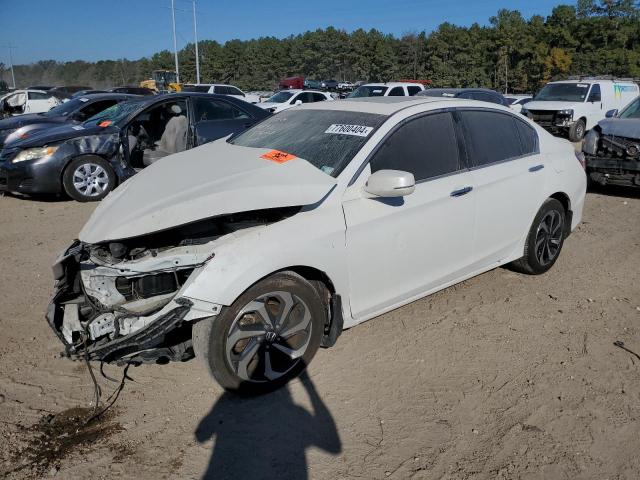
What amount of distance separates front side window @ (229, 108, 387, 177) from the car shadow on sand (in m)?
1.45

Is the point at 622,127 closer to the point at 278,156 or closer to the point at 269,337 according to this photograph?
the point at 278,156

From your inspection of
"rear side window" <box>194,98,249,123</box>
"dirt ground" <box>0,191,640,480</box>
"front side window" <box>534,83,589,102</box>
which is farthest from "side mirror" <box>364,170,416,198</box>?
"front side window" <box>534,83,589,102</box>

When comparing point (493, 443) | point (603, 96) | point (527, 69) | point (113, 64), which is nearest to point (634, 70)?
point (527, 69)

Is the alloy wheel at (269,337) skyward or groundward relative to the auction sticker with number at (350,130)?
groundward

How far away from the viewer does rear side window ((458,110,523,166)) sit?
13.8 feet

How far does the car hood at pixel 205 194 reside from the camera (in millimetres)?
3041

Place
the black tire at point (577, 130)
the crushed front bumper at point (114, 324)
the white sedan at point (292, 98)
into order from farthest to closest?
1. the white sedan at point (292, 98)
2. the black tire at point (577, 130)
3. the crushed front bumper at point (114, 324)

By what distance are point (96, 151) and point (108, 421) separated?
5.90 m

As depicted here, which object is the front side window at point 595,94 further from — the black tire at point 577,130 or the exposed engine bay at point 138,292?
the exposed engine bay at point 138,292

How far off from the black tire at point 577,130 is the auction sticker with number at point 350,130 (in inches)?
565

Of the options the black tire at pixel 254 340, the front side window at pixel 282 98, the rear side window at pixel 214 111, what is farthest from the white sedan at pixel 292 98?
the black tire at pixel 254 340

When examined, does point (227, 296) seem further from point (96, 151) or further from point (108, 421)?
point (96, 151)

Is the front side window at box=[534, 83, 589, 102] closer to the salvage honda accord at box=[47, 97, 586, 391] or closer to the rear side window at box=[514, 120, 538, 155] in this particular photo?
the rear side window at box=[514, 120, 538, 155]

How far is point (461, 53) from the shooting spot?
55875 mm
